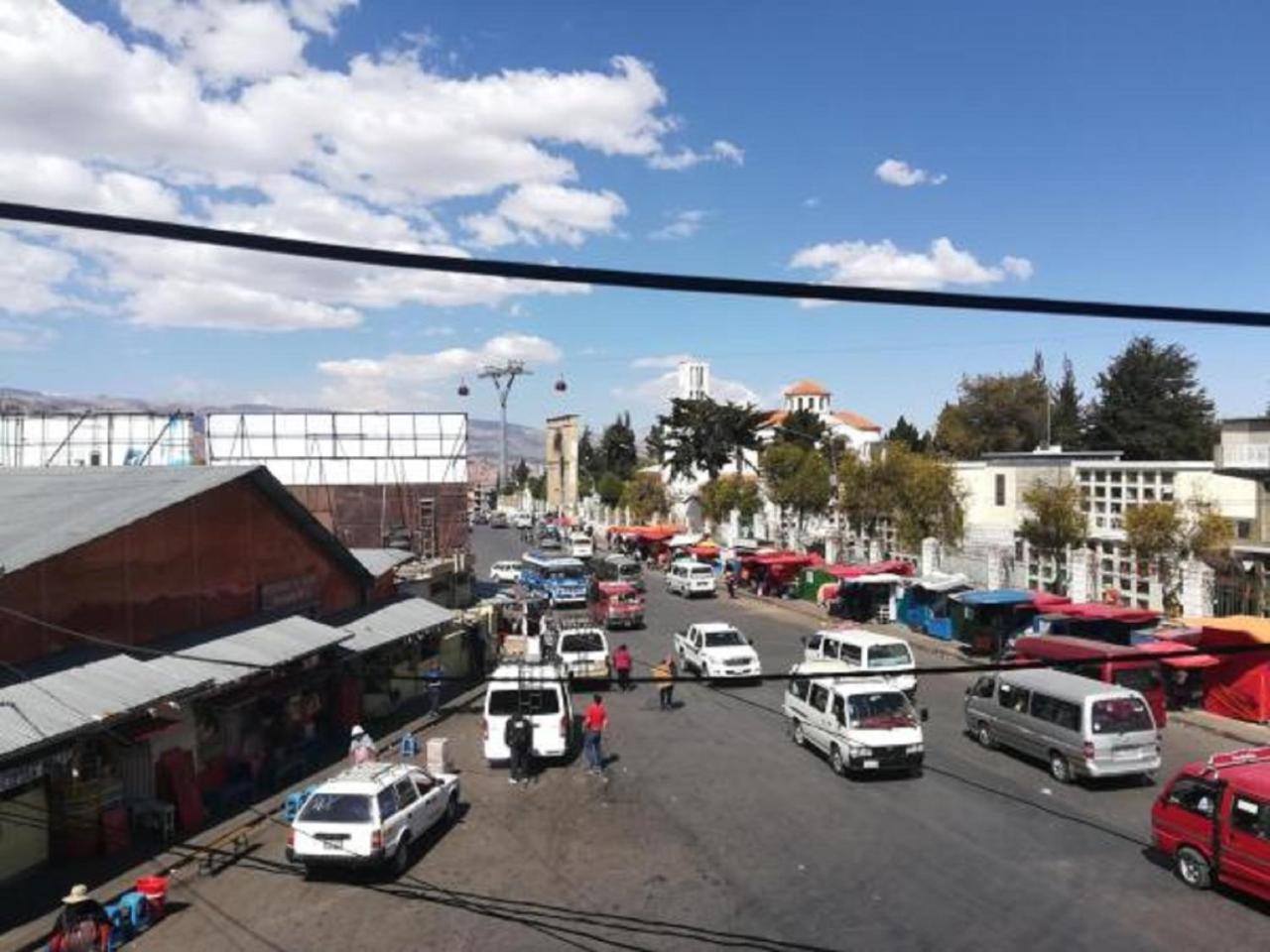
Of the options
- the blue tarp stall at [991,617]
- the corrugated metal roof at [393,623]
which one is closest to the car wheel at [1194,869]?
the corrugated metal roof at [393,623]

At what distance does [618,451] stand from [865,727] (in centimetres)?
→ 12470

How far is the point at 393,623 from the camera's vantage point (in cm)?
2788

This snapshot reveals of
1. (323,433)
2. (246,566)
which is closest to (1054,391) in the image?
(323,433)

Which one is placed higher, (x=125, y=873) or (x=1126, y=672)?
(x=1126, y=672)

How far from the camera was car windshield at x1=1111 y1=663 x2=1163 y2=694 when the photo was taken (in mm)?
23250

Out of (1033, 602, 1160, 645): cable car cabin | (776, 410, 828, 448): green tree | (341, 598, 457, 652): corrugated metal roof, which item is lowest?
(1033, 602, 1160, 645): cable car cabin

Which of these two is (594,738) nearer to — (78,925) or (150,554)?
(150,554)

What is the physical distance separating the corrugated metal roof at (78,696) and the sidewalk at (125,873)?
98.2 inches

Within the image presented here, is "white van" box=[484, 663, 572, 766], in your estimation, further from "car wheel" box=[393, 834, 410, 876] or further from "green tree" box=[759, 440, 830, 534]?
"green tree" box=[759, 440, 830, 534]

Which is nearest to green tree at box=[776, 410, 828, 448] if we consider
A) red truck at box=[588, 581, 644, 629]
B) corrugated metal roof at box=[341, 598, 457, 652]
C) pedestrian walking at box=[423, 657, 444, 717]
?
red truck at box=[588, 581, 644, 629]

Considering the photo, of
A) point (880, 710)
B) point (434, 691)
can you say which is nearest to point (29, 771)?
point (880, 710)

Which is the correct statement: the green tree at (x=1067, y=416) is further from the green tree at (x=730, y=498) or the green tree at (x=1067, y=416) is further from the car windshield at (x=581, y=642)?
the car windshield at (x=581, y=642)

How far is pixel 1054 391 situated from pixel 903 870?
106543 millimetres

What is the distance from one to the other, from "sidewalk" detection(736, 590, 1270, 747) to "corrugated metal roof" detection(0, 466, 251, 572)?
71.0 feet
